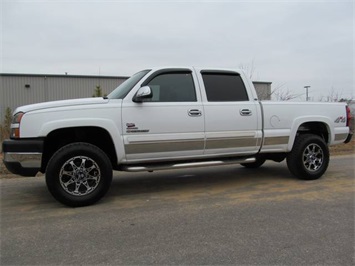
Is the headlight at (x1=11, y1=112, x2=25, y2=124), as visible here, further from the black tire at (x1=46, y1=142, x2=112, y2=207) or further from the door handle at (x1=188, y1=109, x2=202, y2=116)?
the door handle at (x1=188, y1=109, x2=202, y2=116)

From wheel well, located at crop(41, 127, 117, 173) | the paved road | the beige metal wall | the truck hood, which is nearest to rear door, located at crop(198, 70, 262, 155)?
the paved road

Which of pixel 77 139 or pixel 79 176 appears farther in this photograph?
pixel 77 139

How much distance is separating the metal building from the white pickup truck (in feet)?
66.7

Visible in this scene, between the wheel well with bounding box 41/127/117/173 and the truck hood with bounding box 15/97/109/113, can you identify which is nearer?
the truck hood with bounding box 15/97/109/113

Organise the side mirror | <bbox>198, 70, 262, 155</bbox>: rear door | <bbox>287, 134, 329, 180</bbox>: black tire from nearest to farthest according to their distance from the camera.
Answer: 1. the side mirror
2. <bbox>198, 70, 262, 155</bbox>: rear door
3. <bbox>287, 134, 329, 180</bbox>: black tire

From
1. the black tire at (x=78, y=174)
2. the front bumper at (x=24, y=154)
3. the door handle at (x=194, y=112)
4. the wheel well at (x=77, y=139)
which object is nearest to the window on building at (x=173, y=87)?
the door handle at (x=194, y=112)

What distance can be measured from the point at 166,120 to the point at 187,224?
1770 mm

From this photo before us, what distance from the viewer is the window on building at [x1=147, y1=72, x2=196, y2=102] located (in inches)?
218

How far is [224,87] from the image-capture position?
6.09 meters

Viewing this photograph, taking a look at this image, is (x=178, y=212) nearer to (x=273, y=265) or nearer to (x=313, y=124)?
(x=273, y=265)

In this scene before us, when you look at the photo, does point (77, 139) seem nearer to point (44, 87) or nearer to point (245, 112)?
point (245, 112)

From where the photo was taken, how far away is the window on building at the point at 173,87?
18.2ft

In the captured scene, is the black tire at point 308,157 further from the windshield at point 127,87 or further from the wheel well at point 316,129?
the windshield at point 127,87

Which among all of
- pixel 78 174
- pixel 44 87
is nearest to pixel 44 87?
pixel 44 87
